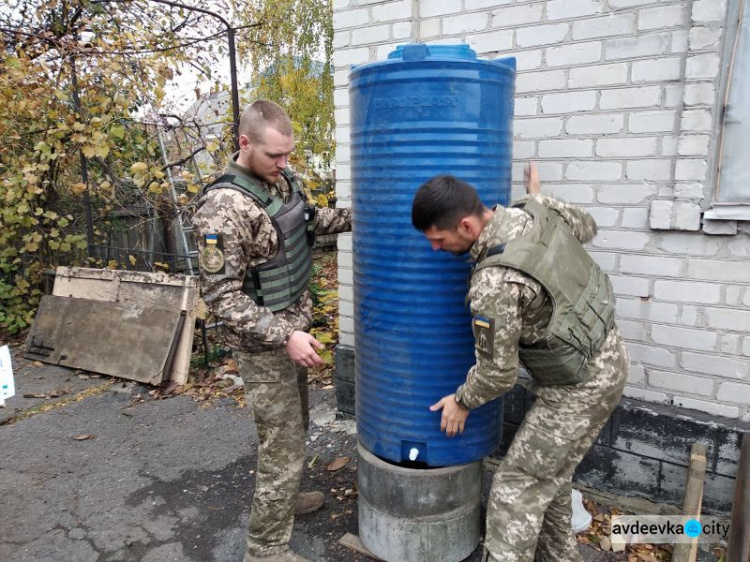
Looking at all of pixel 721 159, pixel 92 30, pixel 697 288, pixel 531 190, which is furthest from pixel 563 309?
pixel 92 30

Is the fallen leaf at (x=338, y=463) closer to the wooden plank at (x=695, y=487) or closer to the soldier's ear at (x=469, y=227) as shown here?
the wooden plank at (x=695, y=487)

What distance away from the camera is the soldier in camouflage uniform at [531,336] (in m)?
1.74

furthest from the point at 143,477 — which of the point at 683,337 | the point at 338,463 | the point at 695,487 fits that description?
the point at 683,337

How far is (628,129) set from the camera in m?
2.54

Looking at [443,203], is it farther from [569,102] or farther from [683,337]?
[683,337]

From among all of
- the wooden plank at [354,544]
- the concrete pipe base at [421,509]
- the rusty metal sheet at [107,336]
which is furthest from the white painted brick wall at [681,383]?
the rusty metal sheet at [107,336]

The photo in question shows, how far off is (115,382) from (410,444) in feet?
10.7

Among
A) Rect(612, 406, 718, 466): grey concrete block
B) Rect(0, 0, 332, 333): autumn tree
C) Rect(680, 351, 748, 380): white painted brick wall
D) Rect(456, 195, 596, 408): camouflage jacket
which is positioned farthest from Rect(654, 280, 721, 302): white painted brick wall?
Rect(0, 0, 332, 333): autumn tree

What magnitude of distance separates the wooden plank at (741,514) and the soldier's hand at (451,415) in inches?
48.3

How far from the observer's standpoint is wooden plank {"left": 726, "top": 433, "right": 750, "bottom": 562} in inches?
84.8

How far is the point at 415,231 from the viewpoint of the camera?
2010 mm

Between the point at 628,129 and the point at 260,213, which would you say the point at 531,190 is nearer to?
the point at 628,129

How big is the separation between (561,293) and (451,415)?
61 centimetres

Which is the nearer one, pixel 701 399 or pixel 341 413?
pixel 701 399
